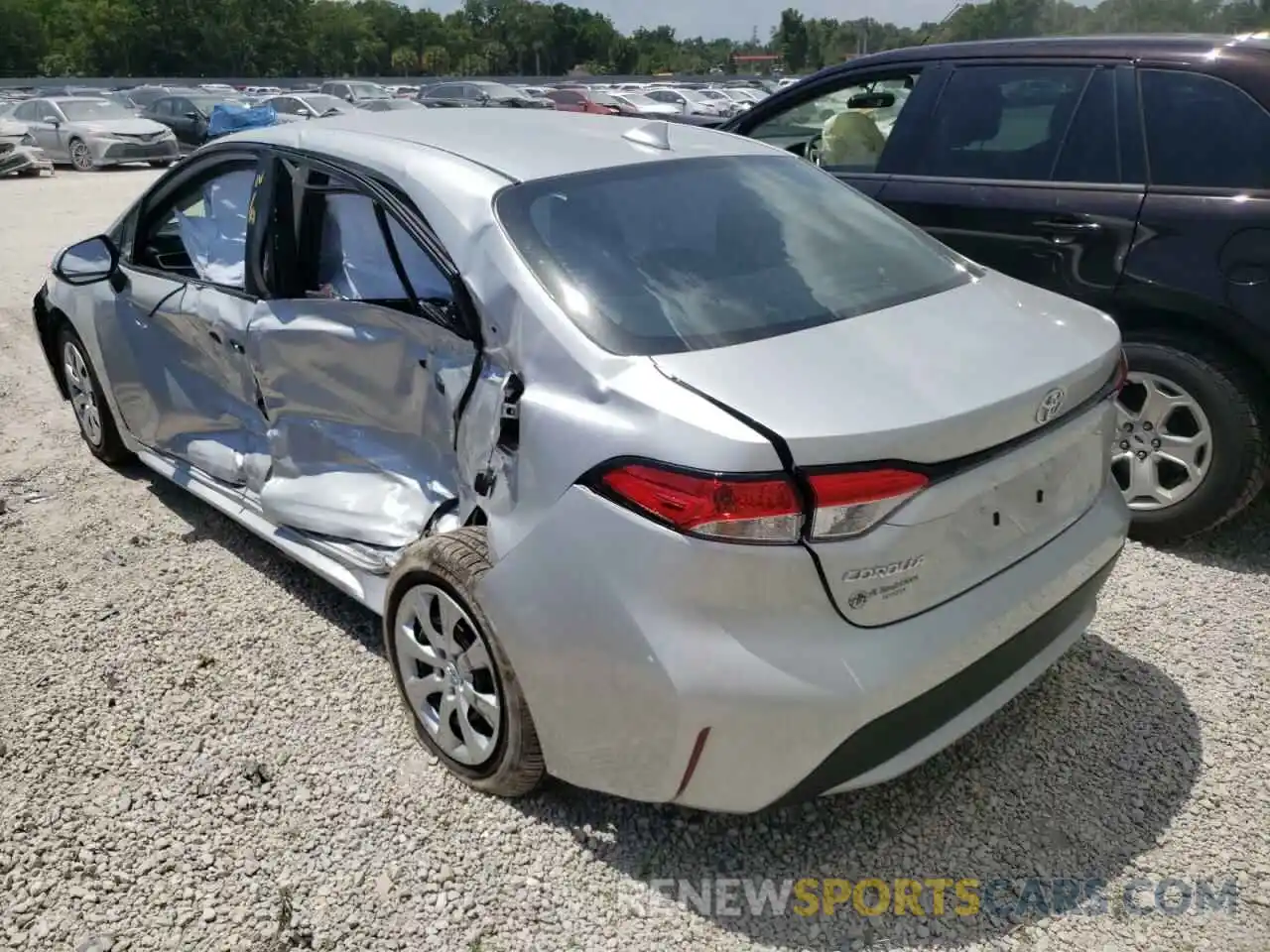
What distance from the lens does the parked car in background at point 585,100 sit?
98.0 feet

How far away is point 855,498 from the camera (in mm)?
2047

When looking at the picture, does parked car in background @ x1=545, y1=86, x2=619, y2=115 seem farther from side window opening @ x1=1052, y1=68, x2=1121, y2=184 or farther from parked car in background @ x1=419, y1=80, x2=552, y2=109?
side window opening @ x1=1052, y1=68, x2=1121, y2=184

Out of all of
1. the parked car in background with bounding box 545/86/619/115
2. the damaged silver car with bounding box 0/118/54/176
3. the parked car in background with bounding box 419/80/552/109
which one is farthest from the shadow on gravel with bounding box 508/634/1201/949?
the parked car in background with bounding box 419/80/552/109

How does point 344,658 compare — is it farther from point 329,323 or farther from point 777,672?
point 777,672

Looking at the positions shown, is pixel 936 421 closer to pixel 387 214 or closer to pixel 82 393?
pixel 387 214

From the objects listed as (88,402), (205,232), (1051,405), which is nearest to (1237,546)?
(1051,405)

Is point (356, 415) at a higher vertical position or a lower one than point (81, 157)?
higher

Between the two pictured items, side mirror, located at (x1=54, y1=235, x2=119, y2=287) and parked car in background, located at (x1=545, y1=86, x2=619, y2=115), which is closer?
side mirror, located at (x1=54, y1=235, x2=119, y2=287)

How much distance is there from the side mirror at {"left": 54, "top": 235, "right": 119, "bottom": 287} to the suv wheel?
4024 mm

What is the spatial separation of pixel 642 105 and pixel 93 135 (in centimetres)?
1605

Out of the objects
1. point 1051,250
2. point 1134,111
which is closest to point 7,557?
point 1051,250

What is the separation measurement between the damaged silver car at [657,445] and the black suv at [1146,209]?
A: 1090 mm

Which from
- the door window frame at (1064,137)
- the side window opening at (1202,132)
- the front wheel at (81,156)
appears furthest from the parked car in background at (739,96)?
the side window opening at (1202,132)

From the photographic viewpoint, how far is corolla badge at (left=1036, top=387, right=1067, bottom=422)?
235 cm
